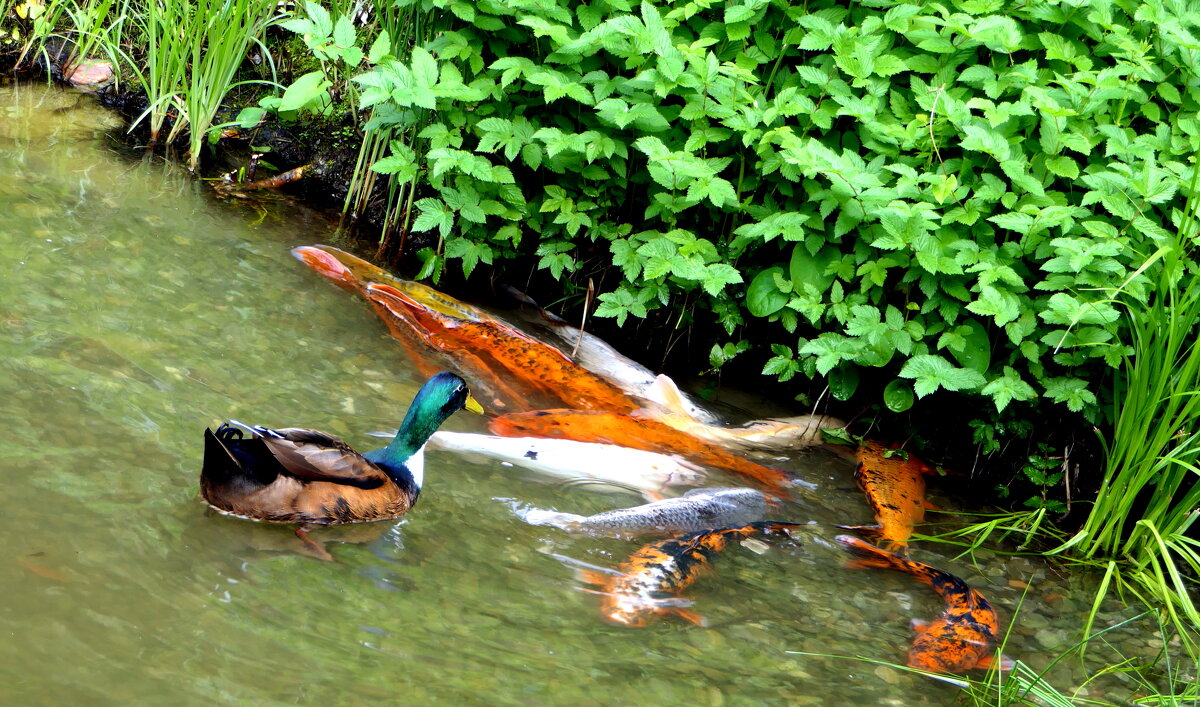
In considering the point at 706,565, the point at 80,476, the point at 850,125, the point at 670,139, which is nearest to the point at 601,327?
the point at 670,139

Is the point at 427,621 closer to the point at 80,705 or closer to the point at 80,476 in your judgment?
the point at 80,705

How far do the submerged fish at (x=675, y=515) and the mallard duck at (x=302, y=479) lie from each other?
18.3 inches

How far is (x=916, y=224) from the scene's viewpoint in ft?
12.5

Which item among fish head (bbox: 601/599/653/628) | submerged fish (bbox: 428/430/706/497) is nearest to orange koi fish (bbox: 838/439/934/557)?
submerged fish (bbox: 428/430/706/497)

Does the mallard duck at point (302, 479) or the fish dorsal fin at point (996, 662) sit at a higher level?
the fish dorsal fin at point (996, 662)

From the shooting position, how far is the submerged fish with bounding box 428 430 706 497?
381cm

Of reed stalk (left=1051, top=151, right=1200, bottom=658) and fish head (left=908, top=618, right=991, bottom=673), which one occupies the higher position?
reed stalk (left=1051, top=151, right=1200, bottom=658)

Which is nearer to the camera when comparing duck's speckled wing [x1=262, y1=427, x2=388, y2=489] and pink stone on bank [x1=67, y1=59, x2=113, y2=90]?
duck's speckled wing [x1=262, y1=427, x2=388, y2=489]

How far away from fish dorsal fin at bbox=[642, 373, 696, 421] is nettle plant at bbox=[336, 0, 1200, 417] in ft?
1.06

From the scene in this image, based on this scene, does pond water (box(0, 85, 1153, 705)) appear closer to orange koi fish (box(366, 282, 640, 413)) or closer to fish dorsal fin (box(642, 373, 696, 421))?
orange koi fish (box(366, 282, 640, 413))

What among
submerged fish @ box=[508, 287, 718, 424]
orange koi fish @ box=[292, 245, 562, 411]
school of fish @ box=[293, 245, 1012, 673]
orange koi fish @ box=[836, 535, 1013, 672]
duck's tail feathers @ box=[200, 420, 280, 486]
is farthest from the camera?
submerged fish @ box=[508, 287, 718, 424]

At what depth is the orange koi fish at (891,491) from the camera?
12.6ft

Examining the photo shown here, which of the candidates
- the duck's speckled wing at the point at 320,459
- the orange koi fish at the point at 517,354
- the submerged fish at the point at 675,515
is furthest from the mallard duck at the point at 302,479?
the orange koi fish at the point at 517,354

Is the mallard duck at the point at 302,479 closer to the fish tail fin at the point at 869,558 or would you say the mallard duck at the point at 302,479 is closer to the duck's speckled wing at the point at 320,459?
the duck's speckled wing at the point at 320,459
